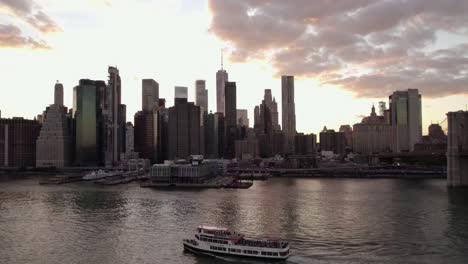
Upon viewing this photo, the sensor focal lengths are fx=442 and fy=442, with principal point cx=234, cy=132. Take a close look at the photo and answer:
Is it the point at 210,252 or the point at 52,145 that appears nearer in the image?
the point at 210,252

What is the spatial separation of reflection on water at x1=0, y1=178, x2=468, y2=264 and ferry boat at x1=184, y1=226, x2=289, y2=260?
80 centimetres

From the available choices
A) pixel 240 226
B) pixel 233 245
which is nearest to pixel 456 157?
pixel 240 226

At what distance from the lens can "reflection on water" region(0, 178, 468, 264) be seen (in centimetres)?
3419

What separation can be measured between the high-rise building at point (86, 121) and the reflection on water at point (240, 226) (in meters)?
125

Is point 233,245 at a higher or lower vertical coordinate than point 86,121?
lower

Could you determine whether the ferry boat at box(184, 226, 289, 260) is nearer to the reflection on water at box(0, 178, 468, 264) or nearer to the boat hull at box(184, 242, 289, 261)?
the boat hull at box(184, 242, 289, 261)

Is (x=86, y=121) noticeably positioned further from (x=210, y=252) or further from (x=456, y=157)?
(x=210, y=252)

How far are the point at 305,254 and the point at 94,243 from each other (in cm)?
1828

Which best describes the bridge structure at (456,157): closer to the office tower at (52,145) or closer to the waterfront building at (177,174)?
the waterfront building at (177,174)

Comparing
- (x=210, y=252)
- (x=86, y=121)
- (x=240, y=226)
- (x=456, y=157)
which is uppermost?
(x=86, y=121)

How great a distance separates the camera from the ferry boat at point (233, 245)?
106ft

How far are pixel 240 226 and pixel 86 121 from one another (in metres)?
164

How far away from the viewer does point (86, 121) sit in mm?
195250

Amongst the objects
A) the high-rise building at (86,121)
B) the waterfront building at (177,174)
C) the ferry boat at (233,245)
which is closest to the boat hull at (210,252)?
the ferry boat at (233,245)
